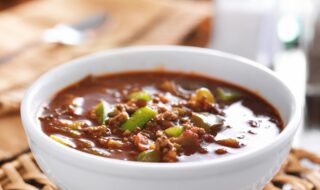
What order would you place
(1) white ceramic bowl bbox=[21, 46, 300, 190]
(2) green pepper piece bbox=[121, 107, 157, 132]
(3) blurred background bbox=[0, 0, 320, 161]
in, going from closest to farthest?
(1) white ceramic bowl bbox=[21, 46, 300, 190]
(2) green pepper piece bbox=[121, 107, 157, 132]
(3) blurred background bbox=[0, 0, 320, 161]

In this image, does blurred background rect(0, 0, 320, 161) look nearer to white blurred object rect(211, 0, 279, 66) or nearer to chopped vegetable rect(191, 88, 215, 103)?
white blurred object rect(211, 0, 279, 66)

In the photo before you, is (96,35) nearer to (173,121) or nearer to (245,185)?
(173,121)

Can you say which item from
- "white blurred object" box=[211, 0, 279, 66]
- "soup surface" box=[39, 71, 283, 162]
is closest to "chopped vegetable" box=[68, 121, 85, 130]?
"soup surface" box=[39, 71, 283, 162]

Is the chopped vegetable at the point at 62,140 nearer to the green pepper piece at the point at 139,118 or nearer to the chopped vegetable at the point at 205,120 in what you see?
the green pepper piece at the point at 139,118

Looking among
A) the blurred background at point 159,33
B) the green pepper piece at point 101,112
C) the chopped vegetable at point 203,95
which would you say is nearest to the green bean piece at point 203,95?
the chopped vegetable at point 203,95

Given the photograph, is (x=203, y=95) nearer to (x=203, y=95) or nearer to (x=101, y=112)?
(x=203, y=95)
